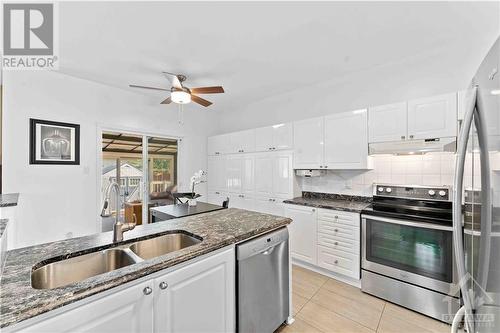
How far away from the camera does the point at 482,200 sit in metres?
0.84

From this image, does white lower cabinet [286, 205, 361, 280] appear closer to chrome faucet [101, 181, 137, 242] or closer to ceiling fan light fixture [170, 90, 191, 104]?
ceiling fan light fixture [170, 90, 191, 104]

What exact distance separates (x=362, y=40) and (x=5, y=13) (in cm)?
332

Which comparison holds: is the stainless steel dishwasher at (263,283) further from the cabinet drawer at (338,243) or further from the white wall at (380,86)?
the white wall at (380,86)

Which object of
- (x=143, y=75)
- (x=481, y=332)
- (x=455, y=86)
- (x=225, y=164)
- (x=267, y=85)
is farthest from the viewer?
(x=225, y=164)

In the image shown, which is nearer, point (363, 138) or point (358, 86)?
point (363, 138)

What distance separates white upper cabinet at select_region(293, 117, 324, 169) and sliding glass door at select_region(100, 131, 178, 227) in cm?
266

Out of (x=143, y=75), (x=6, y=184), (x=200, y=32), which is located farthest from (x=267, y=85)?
(x=6, y=184)

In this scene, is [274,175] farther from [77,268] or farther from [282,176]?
[77,268]

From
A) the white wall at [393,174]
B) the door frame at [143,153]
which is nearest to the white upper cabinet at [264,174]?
the white wall at [393,174]

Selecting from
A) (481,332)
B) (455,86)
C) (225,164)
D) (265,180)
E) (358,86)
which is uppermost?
(358,86)

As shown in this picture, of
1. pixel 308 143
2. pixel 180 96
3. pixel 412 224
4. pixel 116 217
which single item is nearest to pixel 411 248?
pixel 412 224

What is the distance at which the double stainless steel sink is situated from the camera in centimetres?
Answer: 111

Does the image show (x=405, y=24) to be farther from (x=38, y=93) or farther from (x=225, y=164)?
(x=38, y=93)

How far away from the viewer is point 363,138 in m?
2.73
